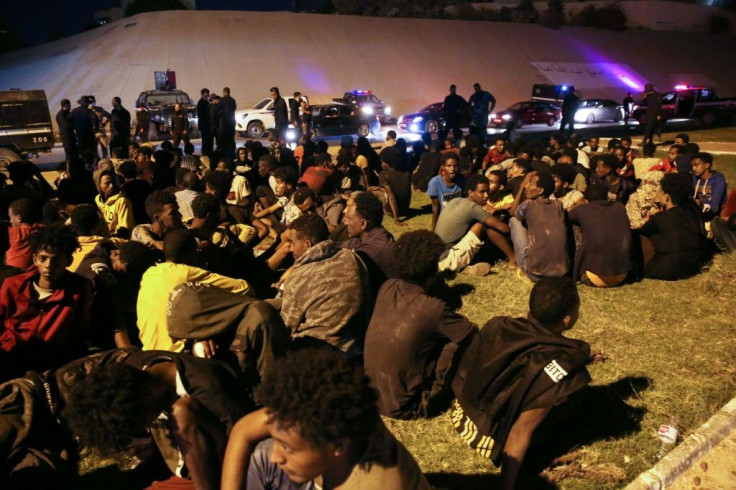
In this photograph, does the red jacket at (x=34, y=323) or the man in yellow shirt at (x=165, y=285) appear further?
the red jacket at (x=34, y=323)

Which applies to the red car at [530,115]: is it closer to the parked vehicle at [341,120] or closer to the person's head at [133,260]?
the parked vehicle at [341,120]

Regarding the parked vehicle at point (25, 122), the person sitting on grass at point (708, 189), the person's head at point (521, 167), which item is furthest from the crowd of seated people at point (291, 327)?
the parked vehicle at point (25, 122)

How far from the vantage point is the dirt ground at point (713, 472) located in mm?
3803

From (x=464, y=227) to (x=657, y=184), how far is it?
292 cm

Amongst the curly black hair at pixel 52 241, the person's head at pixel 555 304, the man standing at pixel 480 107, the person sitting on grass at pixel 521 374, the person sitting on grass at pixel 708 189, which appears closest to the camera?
the person sitting on grass at pixel 521 374

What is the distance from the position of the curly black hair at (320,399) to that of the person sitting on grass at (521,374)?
5.32ft

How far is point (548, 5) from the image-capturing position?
57.8 meters

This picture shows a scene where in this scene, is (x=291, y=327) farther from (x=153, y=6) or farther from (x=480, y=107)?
(x=153, y=6)

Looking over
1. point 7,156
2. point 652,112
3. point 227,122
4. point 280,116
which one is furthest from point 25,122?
point 652,112

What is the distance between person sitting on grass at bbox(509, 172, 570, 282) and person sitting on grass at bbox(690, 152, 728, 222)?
332cm

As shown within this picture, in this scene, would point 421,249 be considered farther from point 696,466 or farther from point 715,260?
point 715,260

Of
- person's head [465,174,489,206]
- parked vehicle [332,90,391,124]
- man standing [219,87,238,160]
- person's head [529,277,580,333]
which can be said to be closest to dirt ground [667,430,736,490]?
person's head [529,277,580,333]

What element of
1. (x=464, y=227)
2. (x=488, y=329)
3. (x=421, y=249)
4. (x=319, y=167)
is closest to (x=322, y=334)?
(x=421, y=249)

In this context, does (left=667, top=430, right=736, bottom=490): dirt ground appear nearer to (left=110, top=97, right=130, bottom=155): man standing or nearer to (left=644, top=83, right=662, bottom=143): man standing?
(left=110, top=97, right=130, bottom=155): man standing
